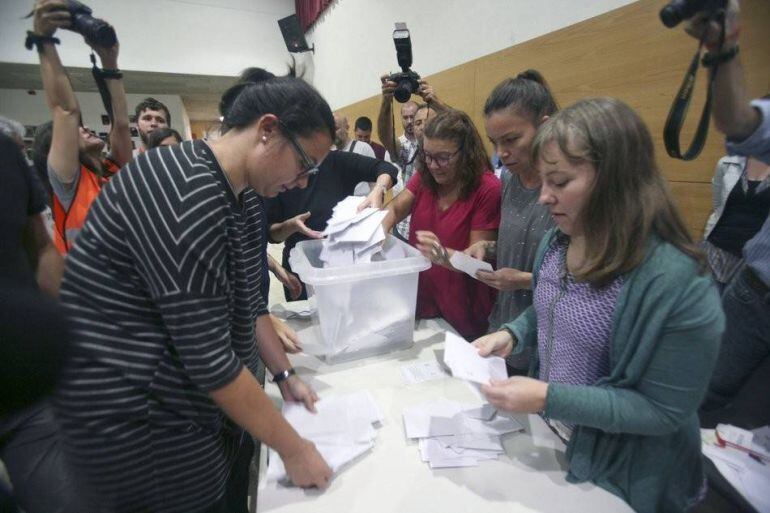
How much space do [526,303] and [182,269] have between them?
3.51ft

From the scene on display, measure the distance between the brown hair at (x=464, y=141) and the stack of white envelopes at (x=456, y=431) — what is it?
81 centimetres

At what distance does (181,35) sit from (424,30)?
206 inches

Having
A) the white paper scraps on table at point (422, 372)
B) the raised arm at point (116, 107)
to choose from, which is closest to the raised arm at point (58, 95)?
the raised arm at point (116, 107)

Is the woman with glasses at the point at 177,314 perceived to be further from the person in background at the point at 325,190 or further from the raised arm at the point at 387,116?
the raised arm at the point at 387,116

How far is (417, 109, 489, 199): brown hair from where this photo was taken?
1.37 meters

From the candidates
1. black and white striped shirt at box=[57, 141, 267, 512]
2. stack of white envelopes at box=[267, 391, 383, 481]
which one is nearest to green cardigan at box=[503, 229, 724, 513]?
stack of white envelopes at box=[267, 391, 383, 481]

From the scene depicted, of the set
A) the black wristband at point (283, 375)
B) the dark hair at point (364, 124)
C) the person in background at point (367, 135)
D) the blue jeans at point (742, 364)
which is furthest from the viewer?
the dark hair at point (364, 124)

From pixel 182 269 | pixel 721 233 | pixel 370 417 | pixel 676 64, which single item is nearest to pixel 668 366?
pixel 370 417

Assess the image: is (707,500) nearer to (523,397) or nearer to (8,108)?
(523,397)

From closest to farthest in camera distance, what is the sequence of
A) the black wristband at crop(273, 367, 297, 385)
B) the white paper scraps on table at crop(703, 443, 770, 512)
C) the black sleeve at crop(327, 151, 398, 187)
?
1. the white paper scraps on table at crop(703, 443, 770, 512)
2. the black wristband at crop(273, 367, 297, 385)
3. the black sleeve at crop(327, 151, 398, 187)

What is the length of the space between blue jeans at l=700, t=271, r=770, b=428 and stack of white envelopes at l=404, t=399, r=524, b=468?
1.26 m

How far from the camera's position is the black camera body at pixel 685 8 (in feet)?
2.46

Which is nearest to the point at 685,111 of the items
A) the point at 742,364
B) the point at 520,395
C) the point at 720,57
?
the point at 720,57

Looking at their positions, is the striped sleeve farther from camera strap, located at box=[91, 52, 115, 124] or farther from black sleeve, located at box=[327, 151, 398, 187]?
black sleeve, located at box=[327, 151, 398, 187]
